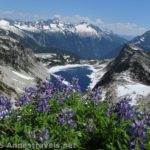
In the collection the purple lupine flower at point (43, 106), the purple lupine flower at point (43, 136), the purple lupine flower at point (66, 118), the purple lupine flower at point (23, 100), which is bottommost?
the purple lupine flower at point (43, 136)

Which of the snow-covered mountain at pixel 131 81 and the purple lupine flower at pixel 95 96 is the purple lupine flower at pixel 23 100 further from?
the snow-covered mountain at pixel 131 81

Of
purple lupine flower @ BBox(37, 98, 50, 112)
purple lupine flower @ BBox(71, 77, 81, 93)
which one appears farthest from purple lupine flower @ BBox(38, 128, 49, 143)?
purple lupine flower @ BBox(71, 77, 81, 93)

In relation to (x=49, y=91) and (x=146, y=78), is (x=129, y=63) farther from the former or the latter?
(x=49, y=91)

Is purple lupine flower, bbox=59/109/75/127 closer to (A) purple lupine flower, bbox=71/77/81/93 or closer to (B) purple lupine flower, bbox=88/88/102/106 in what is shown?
(B) purple lupine flower, bbox=88/88/102/106

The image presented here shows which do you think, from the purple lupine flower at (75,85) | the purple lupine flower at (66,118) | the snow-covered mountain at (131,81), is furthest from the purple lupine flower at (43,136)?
the snow-covered mountain at (131,81)

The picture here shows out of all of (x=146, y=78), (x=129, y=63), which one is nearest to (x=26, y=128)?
(x=146, y=78)

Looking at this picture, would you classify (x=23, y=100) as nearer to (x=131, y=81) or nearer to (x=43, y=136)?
(x=43, y=136)

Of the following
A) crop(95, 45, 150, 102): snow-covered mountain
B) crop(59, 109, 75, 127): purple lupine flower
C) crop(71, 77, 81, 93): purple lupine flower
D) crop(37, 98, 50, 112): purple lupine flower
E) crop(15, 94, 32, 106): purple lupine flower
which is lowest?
crop(59, 109, 75, 127): purple lupine flower

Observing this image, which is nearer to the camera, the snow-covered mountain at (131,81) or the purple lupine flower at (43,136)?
the purple lupine flower at (43,136)

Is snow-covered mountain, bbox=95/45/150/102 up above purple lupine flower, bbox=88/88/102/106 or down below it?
above
